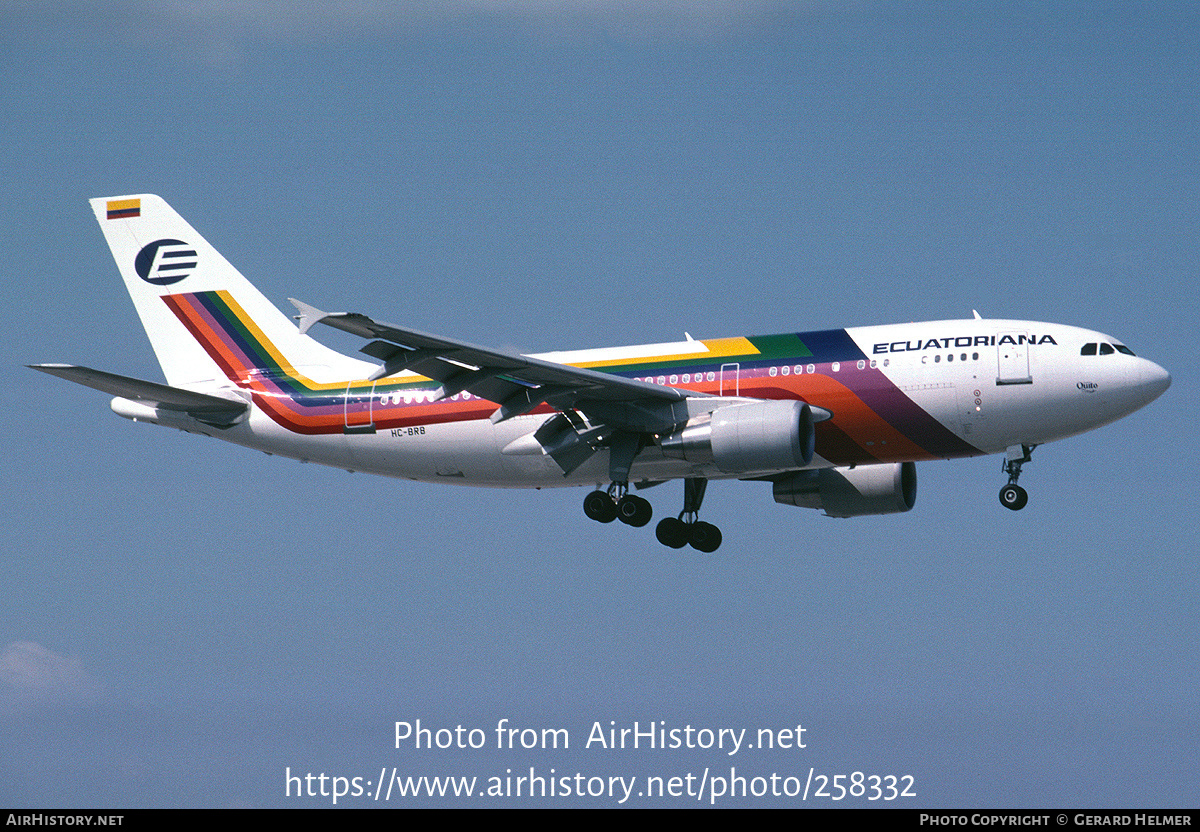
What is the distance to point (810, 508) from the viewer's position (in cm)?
4406

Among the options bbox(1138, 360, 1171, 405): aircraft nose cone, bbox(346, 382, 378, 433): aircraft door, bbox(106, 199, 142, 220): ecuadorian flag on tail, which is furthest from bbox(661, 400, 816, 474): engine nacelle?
bbox(106, 199, 142, 220): ecuadorian flag on tail

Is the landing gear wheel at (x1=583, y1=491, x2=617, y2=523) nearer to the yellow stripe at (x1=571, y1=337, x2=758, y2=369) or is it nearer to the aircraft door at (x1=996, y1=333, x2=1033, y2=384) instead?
the yellow stripe at (x1=571, y1=337, x2=758, y2=369)

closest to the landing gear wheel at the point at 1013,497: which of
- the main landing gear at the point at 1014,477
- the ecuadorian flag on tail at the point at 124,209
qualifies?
the main landing gear at the point at 1014,477

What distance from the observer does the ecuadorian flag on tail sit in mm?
46844

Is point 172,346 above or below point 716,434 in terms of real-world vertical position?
above

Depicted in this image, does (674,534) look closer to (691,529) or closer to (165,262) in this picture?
(691,529)

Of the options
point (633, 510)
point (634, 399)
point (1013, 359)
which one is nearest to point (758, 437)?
point (634, 399)

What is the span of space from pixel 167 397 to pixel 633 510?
1308 centimetres

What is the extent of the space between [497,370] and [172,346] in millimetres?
12911

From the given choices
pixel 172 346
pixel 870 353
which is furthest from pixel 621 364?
pixel 172 346

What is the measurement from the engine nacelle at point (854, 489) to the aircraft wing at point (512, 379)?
21.1 feet

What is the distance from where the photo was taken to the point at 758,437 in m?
36.4

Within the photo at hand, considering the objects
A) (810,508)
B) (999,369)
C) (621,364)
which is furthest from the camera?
(810,508)

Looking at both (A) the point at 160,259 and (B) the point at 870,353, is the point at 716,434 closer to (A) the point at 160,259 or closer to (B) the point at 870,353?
(B) the point at 870,353
